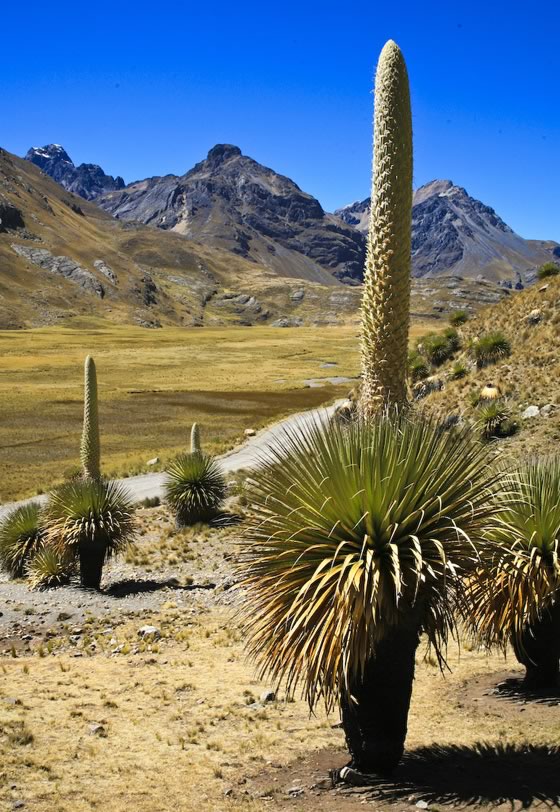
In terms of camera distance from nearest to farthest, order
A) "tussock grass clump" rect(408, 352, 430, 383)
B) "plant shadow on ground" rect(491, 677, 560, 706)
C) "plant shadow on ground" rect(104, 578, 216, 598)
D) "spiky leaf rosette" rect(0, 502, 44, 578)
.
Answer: "plant shadow on ground" rect(491, 677, 560, 706)
"plant shadow on ground" rect(104, 578, 216, 598)
"spiky leaf rosette" rect(0, 502, 44, 578)
"tussock grass clump" rect(408, 352, 430, 383)

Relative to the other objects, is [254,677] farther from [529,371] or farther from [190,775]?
[529,371]

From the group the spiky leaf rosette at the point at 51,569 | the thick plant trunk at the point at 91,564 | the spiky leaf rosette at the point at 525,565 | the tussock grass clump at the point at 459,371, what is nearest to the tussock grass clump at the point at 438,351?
the tussock grass clump at the point at 459,371

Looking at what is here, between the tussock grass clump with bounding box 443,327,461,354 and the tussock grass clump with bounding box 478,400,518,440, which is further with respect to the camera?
the tussock grass clump with bounding box 443,327,461,354

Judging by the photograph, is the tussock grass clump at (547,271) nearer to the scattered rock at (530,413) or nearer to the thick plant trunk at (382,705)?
the scattered rock at (530,413)

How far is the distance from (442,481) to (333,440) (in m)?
1.07

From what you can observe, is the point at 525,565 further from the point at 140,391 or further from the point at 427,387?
the point at 140,391

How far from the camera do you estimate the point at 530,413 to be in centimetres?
2538

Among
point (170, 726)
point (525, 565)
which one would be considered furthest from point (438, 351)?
point (170, 726)

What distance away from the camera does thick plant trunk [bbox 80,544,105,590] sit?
17.5m

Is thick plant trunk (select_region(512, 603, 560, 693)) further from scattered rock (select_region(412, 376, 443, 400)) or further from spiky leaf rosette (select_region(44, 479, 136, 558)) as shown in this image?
scattered rock (select_region(412, 376, 443, 400))

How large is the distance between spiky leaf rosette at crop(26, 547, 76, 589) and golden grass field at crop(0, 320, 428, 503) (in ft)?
43.2

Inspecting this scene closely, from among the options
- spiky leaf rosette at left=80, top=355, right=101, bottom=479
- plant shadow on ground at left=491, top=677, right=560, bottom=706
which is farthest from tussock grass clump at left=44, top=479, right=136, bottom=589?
plant shadow on ground at left=491, top=677, right=560, bottom=706

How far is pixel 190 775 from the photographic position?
25.5ft

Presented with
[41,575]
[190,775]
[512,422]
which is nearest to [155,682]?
[190,775]
